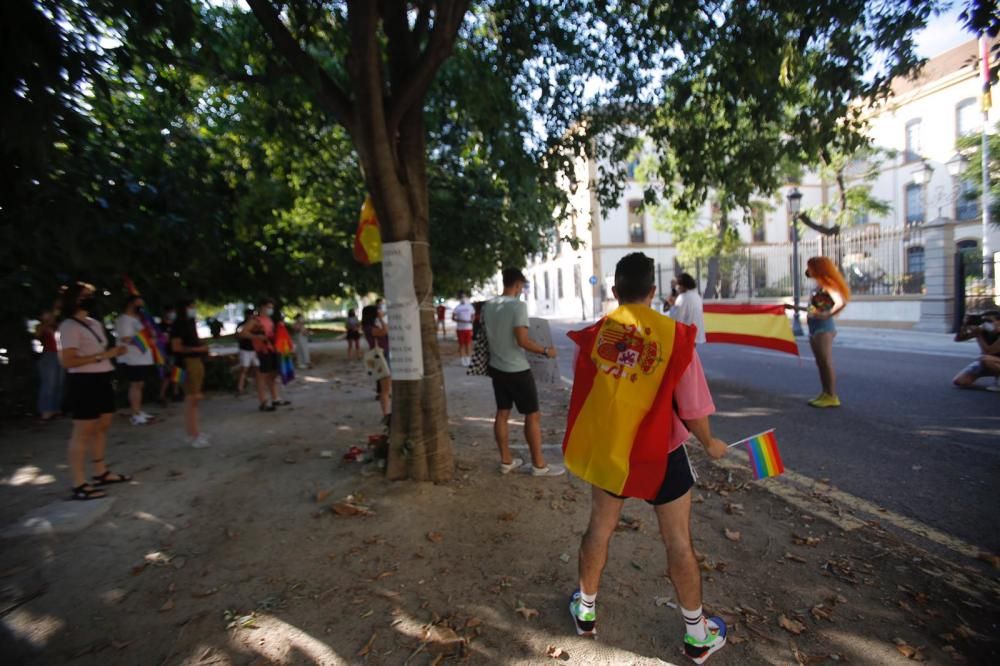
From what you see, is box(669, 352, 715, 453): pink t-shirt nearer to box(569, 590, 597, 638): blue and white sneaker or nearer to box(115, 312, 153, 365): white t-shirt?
box(569, 590, 597, 638): blue and white sneaker

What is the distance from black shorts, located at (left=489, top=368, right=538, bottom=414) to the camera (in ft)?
16.2

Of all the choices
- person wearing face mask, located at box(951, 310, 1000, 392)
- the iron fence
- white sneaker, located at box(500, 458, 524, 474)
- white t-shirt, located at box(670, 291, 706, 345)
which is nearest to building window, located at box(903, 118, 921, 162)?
the iron fence

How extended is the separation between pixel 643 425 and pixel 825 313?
5867 millimetres

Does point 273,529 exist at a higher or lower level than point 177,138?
lower

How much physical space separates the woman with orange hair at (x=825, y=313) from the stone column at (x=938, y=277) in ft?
42.8

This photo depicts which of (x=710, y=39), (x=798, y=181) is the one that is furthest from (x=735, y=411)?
(x=798, y=181)

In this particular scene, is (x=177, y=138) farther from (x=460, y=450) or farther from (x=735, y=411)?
(x=735, y=411)

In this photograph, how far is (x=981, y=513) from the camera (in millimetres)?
3887

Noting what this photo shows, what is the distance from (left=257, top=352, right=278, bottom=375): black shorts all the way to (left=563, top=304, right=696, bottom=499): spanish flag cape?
7.42m

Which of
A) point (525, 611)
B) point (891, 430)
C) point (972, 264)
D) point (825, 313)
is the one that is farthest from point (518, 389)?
point (972, 264)

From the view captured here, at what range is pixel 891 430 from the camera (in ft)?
19.6

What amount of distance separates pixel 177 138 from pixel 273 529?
28.0 feet

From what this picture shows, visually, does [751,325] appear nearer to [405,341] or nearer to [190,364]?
[405,341]

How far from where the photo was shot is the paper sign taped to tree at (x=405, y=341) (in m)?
4.56
